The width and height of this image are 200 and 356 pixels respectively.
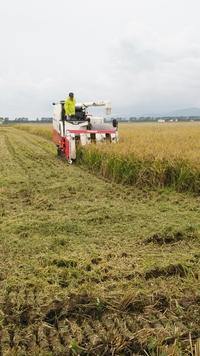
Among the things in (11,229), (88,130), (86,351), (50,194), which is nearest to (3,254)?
(11,229)

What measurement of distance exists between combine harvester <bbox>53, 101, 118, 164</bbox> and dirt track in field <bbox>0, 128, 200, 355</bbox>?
21.4ft

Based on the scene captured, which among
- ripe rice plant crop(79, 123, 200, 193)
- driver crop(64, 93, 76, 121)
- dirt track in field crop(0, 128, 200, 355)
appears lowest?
dirt track in field crop(0, 128, 200, 355)

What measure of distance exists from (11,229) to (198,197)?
402 cm

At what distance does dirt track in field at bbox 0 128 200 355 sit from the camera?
11.9 ft

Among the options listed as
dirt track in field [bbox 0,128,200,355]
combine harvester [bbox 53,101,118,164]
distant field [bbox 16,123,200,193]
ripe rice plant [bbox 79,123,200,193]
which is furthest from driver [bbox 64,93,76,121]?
dirt track in field [bbox 0,128,200,355]

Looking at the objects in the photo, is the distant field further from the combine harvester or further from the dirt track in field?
the combine harvester

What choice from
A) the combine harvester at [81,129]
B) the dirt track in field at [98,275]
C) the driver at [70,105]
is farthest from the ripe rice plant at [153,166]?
the driver at [70,105]

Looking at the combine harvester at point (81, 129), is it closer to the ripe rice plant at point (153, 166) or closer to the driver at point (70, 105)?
the driver at point (70, 105)

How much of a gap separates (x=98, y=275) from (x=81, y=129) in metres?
11.6

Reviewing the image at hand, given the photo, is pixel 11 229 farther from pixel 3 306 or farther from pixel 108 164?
pixel 108 164

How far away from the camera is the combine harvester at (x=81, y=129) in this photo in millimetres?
15570

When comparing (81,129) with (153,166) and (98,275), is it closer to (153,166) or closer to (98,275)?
(153,166)

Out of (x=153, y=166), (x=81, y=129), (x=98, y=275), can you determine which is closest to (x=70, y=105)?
(x=81, y=129)

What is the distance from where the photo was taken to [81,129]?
16188mm
